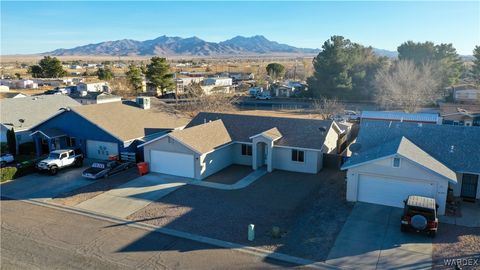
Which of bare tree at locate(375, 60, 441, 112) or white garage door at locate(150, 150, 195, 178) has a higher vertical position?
bare tree at locate(375, 60, 441, 112)

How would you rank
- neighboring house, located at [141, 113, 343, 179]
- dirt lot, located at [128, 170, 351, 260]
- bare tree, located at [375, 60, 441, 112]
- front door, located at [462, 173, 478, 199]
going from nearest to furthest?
dirt lot, located at [128, 170, 351, 260] → front door, located at [462, 173, 478, 199] → neighboring house, located at [141, 113, 343, 179] → bare tree, located at [375, 60, 441, 112]

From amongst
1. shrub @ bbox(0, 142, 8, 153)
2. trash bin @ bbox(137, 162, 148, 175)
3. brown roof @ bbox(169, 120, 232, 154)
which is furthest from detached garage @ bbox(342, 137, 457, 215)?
shrub @ bbox(0, 142, 8, 153)

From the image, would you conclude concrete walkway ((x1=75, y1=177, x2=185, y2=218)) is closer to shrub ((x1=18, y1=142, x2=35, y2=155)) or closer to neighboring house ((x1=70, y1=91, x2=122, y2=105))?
shrub ((x1=18, y1=142, x2=35, y2=155))

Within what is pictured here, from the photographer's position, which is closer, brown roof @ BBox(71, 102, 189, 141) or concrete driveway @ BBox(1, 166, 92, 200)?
concrete driveway @ BBox(1, 166, 92, 200)

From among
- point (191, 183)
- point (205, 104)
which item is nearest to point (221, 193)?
point (191, 183)

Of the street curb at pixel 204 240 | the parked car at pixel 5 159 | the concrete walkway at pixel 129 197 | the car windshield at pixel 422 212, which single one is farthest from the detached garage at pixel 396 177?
the parked car at pixel 5 159

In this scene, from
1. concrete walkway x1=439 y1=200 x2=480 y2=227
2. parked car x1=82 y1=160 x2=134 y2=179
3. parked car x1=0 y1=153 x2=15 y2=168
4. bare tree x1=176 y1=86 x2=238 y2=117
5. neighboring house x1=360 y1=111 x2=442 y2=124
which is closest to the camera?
concrete walkway x1=439 y1=200 x2=480 y2=227

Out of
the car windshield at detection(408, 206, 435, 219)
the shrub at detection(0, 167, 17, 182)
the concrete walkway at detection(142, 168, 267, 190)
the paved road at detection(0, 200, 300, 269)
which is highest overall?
the car windshield at detection(408, 206, 435, 219)

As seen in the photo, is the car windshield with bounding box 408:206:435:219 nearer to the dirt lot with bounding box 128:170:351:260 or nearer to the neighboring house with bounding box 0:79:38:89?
the dirt lot with bounding box 128:170:351:260
